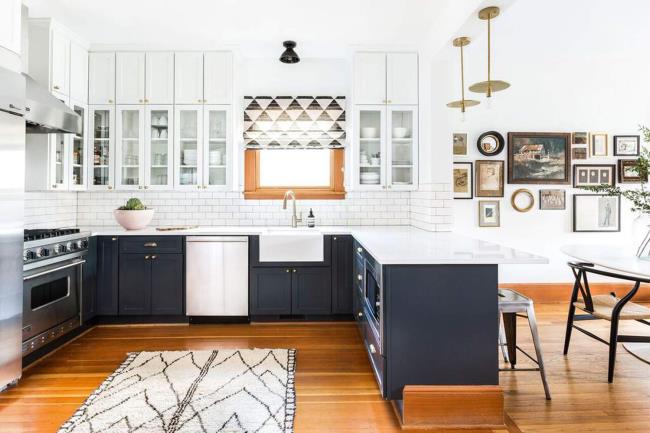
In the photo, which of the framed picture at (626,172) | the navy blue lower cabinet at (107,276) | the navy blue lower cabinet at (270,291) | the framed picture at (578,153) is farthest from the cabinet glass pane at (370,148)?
the framed picture at (626,172)

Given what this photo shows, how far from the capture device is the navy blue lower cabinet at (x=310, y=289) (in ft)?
13.5

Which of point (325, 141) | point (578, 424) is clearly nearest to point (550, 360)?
point (578, 424)

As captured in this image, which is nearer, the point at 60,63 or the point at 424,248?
the point at 424,248

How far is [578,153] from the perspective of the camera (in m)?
4.97

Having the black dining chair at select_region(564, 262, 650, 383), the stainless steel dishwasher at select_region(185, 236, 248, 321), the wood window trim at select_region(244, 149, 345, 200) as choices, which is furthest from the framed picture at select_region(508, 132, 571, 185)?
the stainless steel dishwasher at select_region(185, 236, 248, 321)

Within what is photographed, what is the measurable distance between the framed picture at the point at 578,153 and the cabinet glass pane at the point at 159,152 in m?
4.69

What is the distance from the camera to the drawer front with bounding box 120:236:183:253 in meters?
4.05

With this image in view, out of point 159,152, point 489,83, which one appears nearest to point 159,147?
point 159,152

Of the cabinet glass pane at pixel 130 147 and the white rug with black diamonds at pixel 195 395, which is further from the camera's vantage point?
the cabinet glass pane at pixel 130 147

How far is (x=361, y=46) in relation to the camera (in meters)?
4.34

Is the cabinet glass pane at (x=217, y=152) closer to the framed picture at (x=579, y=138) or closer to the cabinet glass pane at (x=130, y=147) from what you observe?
the cabinet glass pane at (x=130, y=147)

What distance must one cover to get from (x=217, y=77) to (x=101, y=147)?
143 centimetres

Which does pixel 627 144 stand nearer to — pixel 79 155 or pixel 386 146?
pixel 386 146

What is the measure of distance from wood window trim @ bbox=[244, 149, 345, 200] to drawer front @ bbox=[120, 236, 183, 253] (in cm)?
103
